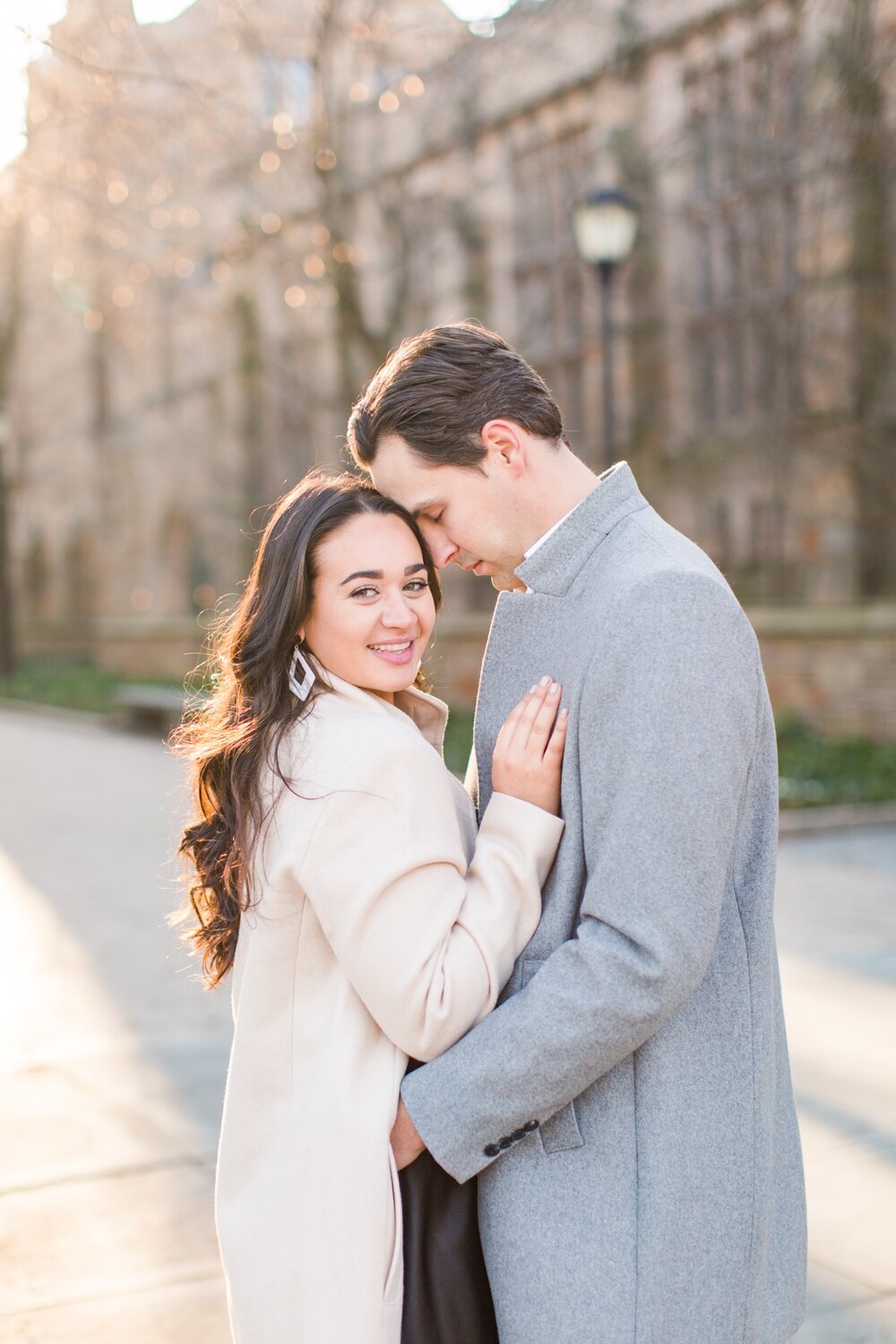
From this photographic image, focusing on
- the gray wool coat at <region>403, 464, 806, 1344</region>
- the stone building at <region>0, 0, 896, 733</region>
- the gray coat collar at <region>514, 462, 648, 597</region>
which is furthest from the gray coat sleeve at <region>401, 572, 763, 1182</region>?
the stone building at <region>0, 0, 896, 733</region>

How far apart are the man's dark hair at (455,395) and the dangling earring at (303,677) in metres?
0.36

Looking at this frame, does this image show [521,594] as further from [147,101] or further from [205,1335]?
[147,101]

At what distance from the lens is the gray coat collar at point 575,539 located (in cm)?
200

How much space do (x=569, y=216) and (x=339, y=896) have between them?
68.6 feet

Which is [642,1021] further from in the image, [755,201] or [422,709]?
[755,201]

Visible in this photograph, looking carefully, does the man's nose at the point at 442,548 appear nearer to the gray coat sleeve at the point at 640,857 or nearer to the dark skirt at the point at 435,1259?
the gray coat sleeve at the point at 640,857

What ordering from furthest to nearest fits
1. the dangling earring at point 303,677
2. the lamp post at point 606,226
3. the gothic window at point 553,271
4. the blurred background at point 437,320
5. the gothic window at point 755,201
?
the gothic window at point 553,271 < the gothic window at point 755,201 < the lamp post at point 606,226 < the blurred background at point 437,320 < the dangling earring at point 303,677

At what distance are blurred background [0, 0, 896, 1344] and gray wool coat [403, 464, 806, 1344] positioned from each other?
3.05 feet

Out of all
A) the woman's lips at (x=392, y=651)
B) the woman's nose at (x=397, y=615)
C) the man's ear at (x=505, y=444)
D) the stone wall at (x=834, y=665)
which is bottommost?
the stone wall at (x=834, y=665)

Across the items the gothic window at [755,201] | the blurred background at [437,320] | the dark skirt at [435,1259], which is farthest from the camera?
the gothic window at [755,201]

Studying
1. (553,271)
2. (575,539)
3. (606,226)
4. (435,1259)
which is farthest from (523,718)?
(553,271)

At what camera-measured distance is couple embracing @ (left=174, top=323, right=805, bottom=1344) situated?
1744mm

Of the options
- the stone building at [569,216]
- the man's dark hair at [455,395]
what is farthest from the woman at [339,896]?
the stone building at [569,216]

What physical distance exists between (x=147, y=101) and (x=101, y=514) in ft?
76.2
